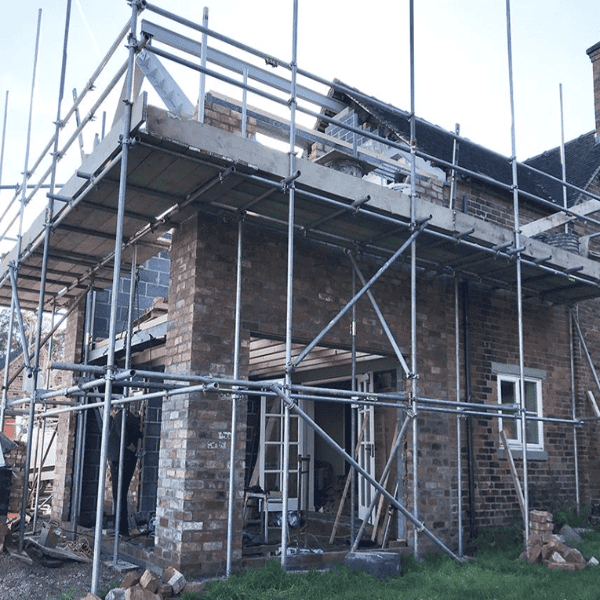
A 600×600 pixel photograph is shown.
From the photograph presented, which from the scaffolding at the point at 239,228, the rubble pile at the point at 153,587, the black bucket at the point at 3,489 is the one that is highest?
the scaffolding at the point at 239,228

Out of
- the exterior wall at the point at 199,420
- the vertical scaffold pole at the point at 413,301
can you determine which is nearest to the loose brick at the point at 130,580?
the exterior wall at the point at 199,420

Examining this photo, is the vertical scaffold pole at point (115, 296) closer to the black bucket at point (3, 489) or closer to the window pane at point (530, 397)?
the black bucket at point (3, 489)

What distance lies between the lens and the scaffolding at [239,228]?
6.54 metres

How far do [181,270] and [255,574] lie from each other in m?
3.35

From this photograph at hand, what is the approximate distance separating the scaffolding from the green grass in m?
0.42

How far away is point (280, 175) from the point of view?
7102mm

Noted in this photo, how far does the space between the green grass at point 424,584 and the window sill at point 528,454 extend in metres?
2.24

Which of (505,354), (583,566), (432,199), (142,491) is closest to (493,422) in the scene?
(505,354)

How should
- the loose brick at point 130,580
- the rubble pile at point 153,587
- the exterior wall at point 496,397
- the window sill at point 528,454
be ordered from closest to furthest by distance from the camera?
the rubble pile at point 153,587
the loose brick at point 130,580
the exterior wall at point 496,397
the window sill at point 528,454

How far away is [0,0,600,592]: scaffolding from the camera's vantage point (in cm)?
654

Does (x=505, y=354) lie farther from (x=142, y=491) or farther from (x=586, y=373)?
(x=142, y=491)

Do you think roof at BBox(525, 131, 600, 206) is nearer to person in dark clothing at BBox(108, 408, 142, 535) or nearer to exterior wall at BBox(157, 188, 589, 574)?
exterior wall at BBox(157, 188, 589, 574)

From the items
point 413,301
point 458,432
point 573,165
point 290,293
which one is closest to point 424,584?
point 458,432

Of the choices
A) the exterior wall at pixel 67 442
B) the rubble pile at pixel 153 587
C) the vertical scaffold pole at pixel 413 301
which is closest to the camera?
the rubble pile at pixel 153 587
